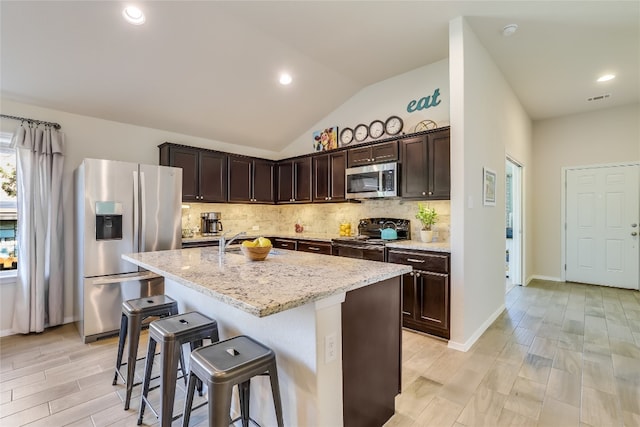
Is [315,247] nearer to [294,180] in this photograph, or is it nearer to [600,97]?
[294,180]

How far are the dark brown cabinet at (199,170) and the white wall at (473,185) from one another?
3264 mm

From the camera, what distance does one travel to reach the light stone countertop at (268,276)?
1.20m

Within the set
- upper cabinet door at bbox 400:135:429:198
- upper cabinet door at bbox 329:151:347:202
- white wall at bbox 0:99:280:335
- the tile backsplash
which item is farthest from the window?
upper cabinet door at bbox 400:135:429:198

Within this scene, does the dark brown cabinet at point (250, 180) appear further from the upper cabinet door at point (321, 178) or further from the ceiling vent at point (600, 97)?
the ceiling vent at point (600, 97)

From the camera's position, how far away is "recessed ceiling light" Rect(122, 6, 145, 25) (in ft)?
8.71

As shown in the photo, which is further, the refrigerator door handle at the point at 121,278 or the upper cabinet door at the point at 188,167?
the upper cabinet door at the point at 188,167

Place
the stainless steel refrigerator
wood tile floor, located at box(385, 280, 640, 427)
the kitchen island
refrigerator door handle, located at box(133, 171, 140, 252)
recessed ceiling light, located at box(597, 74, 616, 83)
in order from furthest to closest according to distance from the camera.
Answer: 1. recessed ceiling light, located at box(597, 74, 616, 83)
2. refrigerator door handle, located at box(133, 171, 140, 252)
3. the stainless steel refrigerator
4. wood tile floor, located at box(385, 280, 640, 427)
5. the kitchen island

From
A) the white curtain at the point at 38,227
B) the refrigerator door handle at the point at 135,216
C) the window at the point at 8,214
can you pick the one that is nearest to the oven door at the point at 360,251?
the refrigerator door handle at the point at 135,216

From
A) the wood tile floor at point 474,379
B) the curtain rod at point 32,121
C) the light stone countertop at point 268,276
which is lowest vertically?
the wood tile floor at point 474,379

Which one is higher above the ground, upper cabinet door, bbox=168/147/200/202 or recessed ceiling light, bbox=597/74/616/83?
recessed ceiling light, bbox=597/74/616/83

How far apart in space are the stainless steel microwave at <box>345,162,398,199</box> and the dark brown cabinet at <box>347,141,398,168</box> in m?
0.09

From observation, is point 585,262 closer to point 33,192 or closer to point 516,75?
point 516,75

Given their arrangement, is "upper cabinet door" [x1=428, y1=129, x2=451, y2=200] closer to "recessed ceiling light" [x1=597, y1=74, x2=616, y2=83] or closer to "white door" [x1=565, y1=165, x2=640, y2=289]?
"recessed ceiling light" [x1=597, y1=74, x2=616, y2=83]

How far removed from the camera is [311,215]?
5.40 metres
